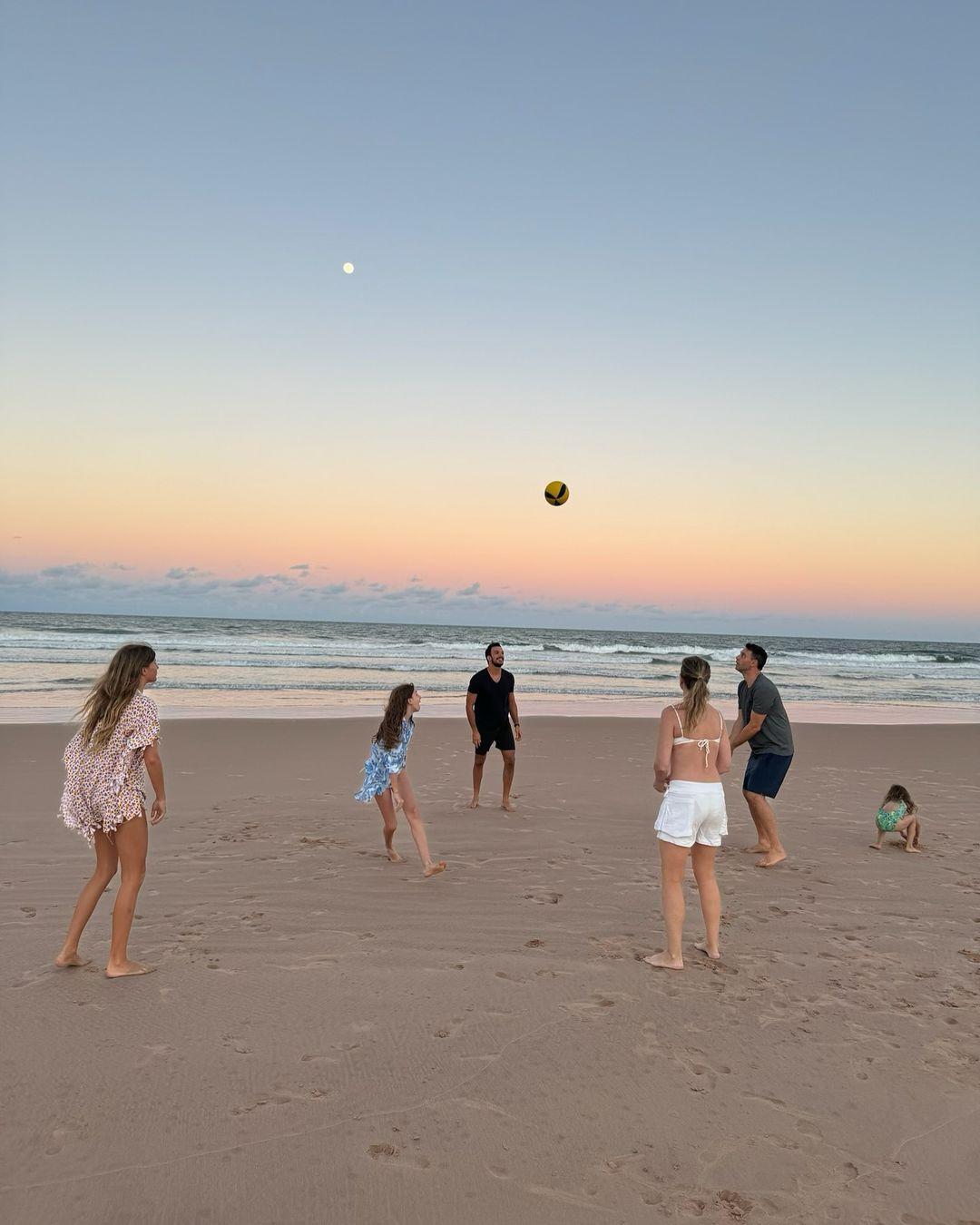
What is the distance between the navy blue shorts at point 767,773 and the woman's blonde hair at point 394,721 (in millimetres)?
3067

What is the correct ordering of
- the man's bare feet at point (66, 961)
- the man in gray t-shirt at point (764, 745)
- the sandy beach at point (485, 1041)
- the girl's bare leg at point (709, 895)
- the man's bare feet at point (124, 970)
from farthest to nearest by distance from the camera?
the man in gray t-shirt at point (764, 745)
the girl's bare leg at point (709, 895)
the man's bare feet at point (66, 961)
the man's bare feet at point (124, 970)
the sandy beach at point (485, 1041)

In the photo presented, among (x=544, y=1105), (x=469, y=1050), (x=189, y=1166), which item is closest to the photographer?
(x=189, y=1166)

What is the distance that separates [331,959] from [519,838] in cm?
331

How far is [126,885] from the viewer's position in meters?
4.52

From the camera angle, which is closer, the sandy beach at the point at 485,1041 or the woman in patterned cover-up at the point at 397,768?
the sandy beach at the point at 485,1041

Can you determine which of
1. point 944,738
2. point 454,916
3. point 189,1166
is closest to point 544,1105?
point 189,1166

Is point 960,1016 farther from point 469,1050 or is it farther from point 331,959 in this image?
point 331,959

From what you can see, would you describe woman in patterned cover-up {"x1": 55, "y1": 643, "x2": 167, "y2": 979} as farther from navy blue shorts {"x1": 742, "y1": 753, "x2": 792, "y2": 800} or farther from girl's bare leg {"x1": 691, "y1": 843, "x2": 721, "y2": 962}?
navy blue shorts {"x1": 742, "y1": 753, "x2": 792, "y2": 800}

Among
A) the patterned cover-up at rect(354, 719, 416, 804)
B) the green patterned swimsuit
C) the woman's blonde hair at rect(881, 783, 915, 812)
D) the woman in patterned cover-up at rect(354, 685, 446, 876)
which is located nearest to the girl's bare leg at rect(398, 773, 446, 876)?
the woman in patterned cover-up at rect(354, 685, 446, 876)

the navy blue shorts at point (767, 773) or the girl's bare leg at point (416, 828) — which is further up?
the navy blue shorts at point (767, 773)

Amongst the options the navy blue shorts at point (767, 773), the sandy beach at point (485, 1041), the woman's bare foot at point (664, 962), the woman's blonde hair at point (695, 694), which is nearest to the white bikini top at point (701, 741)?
the woman's blonde hair at point (695, 694)

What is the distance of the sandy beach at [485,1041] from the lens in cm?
299

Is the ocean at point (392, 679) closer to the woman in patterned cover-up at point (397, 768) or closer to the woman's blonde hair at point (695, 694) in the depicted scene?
the woman in patterned cover-up at point (397, 768)

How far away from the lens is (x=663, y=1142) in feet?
10.6
